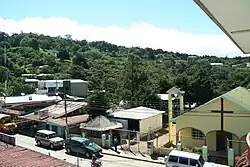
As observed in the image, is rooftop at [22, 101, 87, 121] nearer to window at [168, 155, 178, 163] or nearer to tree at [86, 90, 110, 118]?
tree at [86, 90, 110, 118]

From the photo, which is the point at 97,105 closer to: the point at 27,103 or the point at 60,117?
the point at 60,117

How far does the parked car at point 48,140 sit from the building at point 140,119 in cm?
465

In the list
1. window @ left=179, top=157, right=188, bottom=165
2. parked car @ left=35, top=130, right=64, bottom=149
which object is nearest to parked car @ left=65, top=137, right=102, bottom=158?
parked car @ left=35, top=130, right=64, bottom=149

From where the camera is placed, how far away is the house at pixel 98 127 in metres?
22.0

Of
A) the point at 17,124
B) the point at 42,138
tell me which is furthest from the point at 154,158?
the point at 17,124

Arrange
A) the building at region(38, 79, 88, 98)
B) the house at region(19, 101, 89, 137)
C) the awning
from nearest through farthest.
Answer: the awning
the house at region(19, 101, 89, 137)
the building at region(38, 79, 88, 98)

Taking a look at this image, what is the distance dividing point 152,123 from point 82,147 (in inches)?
304

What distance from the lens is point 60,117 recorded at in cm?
2609

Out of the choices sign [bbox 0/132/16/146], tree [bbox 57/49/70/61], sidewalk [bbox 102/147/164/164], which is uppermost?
tree [bbox 57/49/70/61]

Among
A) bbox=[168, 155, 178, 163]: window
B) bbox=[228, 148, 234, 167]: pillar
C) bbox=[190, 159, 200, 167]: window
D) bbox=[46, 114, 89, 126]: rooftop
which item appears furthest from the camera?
bbox=[46, 114, 89, 126]: rooftop

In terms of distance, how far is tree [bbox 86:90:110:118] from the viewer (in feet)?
82.3

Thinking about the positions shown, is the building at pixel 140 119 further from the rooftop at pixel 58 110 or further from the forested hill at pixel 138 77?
the forested hill at pixel 138 77

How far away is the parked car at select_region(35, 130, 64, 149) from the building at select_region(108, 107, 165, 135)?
15.3ft

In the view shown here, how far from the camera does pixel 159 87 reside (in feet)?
118
